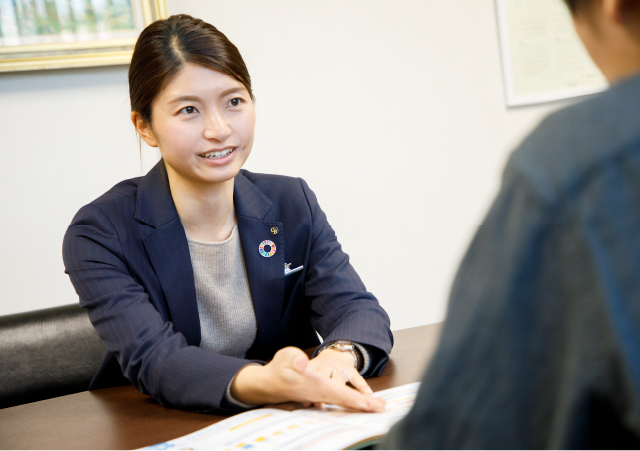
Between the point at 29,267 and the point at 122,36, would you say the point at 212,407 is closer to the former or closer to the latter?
the point at 29,267

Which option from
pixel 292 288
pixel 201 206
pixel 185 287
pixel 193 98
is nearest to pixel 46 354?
pixel 185 287

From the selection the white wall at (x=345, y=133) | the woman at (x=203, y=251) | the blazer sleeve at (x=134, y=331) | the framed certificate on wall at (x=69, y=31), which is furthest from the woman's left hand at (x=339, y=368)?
the framed certificate on wall at (x=69, y=31)

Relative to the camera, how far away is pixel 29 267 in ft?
7.57

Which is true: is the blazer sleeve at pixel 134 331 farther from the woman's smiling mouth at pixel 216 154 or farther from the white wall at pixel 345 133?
the white wall at pixel 345 133

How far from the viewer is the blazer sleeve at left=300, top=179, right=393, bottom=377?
4.36ft

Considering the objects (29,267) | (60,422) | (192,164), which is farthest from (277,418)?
(29,267)

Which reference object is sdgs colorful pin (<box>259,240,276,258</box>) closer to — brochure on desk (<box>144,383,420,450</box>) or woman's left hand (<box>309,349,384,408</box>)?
woman's left hand (<box>309,349,384,408</box>)

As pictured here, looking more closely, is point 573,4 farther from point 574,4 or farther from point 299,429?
point 299,429

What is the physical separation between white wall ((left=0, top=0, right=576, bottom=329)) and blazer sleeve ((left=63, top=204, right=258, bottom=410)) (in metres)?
0.89

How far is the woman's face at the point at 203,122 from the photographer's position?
1.52 m

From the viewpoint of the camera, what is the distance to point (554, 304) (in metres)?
0.33

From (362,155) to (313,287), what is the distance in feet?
4.14

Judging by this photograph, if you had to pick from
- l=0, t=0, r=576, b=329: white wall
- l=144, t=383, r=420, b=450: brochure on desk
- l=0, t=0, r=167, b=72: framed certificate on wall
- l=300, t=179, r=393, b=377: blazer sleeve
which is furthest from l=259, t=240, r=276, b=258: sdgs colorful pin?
l=0, t=0, r=167, b=72: framed certificate on wall

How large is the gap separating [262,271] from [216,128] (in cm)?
39
